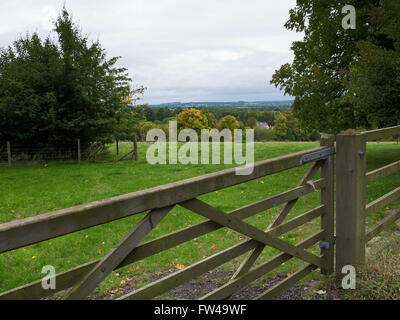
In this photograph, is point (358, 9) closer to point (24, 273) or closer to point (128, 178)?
point (128, 178)

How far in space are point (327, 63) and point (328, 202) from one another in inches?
437

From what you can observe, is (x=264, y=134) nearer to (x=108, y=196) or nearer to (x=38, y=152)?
(x=38, y=152)

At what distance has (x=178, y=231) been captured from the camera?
257 cm

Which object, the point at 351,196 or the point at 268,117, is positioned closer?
the point at 351,196

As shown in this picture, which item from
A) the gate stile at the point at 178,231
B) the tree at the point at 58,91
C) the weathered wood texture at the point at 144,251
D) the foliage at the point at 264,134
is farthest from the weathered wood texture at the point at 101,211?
the foliage at the point at 264,134

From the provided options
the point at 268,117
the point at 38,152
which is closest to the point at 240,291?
the point at 38,152

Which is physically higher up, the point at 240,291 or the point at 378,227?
the point at 378,227

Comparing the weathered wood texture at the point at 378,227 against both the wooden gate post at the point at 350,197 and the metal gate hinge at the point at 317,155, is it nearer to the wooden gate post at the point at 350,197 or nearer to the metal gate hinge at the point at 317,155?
the wooden gate post at the point at 350,197

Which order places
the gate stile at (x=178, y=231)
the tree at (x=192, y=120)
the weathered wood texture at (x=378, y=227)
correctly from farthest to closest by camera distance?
the tree at (x=192, y=120), the weathered wood texture at (x=378, y=227), the gate stile at (x=178, y=231)

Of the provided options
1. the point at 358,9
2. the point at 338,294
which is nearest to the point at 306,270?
the point at 338,294

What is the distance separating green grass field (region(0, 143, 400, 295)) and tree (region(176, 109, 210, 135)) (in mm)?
45721

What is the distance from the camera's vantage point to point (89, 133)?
18344mm

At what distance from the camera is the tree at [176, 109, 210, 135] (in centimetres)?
6347

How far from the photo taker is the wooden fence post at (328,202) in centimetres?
368
